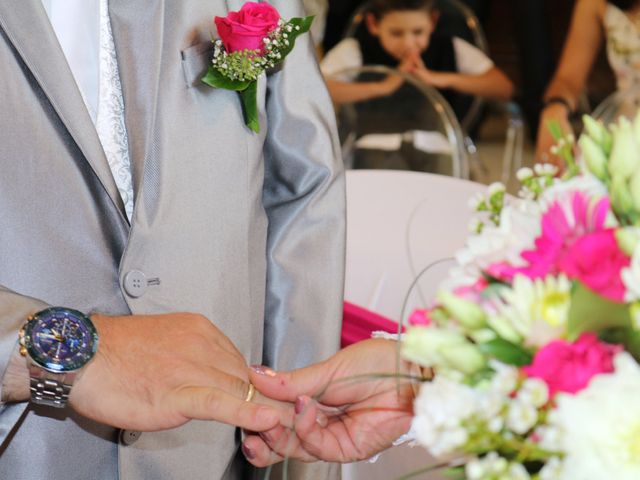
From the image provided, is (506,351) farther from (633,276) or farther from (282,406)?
(282,406)

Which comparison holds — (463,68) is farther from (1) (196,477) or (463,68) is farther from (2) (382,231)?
(1) (196,477)

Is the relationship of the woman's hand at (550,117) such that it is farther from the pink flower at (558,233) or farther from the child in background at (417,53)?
the pink flower at (558,233)

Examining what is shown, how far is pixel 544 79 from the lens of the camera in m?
5.55

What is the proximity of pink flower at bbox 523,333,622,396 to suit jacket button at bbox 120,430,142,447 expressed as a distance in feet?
2.33

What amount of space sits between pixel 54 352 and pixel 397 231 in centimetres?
109

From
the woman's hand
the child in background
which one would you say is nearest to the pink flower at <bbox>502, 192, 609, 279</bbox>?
the woman's hand

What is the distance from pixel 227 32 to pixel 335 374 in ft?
1.50

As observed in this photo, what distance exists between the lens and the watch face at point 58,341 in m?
1.00

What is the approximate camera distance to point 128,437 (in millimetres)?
1196

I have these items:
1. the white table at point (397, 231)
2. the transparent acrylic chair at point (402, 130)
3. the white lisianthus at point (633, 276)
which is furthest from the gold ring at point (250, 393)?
the transparent acrylic chair at point (402, 130)

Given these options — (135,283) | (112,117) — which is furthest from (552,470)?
(112,117)

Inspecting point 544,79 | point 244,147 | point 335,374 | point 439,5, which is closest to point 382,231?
point 244,147

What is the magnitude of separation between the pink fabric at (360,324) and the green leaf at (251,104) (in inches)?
18.8

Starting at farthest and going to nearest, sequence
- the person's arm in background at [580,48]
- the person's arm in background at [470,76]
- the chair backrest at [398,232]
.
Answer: the person's arm in background at [470,76] < the person's arm in background at [580,48] < the chair backrest at [398,232]
